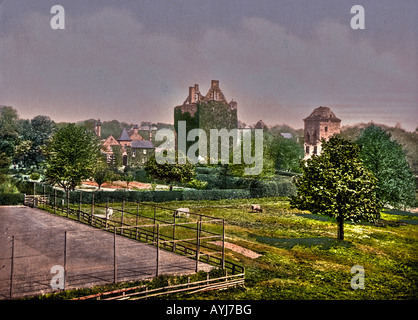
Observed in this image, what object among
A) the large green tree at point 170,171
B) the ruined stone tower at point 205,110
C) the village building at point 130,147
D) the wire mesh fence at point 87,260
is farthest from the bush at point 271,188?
the wire mesh fence at point 87,260

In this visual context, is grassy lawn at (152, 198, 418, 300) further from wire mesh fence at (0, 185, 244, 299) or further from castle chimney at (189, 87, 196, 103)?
castle chimney at (189, 87, 196, 103)

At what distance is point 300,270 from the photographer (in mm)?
27141

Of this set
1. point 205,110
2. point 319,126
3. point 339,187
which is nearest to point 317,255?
point 339,187

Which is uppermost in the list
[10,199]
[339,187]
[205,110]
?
[205,110]

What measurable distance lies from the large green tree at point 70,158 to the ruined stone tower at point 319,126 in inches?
1401

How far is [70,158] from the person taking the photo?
49000mm

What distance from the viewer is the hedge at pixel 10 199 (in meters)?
44.6

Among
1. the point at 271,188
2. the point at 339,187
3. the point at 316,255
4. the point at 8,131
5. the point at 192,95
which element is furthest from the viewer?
the point at 192,95

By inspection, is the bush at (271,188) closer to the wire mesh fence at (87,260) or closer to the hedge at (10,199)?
the hedge at (10,199)

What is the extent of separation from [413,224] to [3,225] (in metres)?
37.2

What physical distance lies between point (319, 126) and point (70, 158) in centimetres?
4210

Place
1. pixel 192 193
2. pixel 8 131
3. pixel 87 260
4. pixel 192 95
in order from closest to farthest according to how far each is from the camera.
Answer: pixel 87 260, pixel 192 193, pixel 8 131, pixel 192 95

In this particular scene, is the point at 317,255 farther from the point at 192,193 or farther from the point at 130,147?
the point at 130,147

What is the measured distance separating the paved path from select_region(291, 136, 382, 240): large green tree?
1395cm
